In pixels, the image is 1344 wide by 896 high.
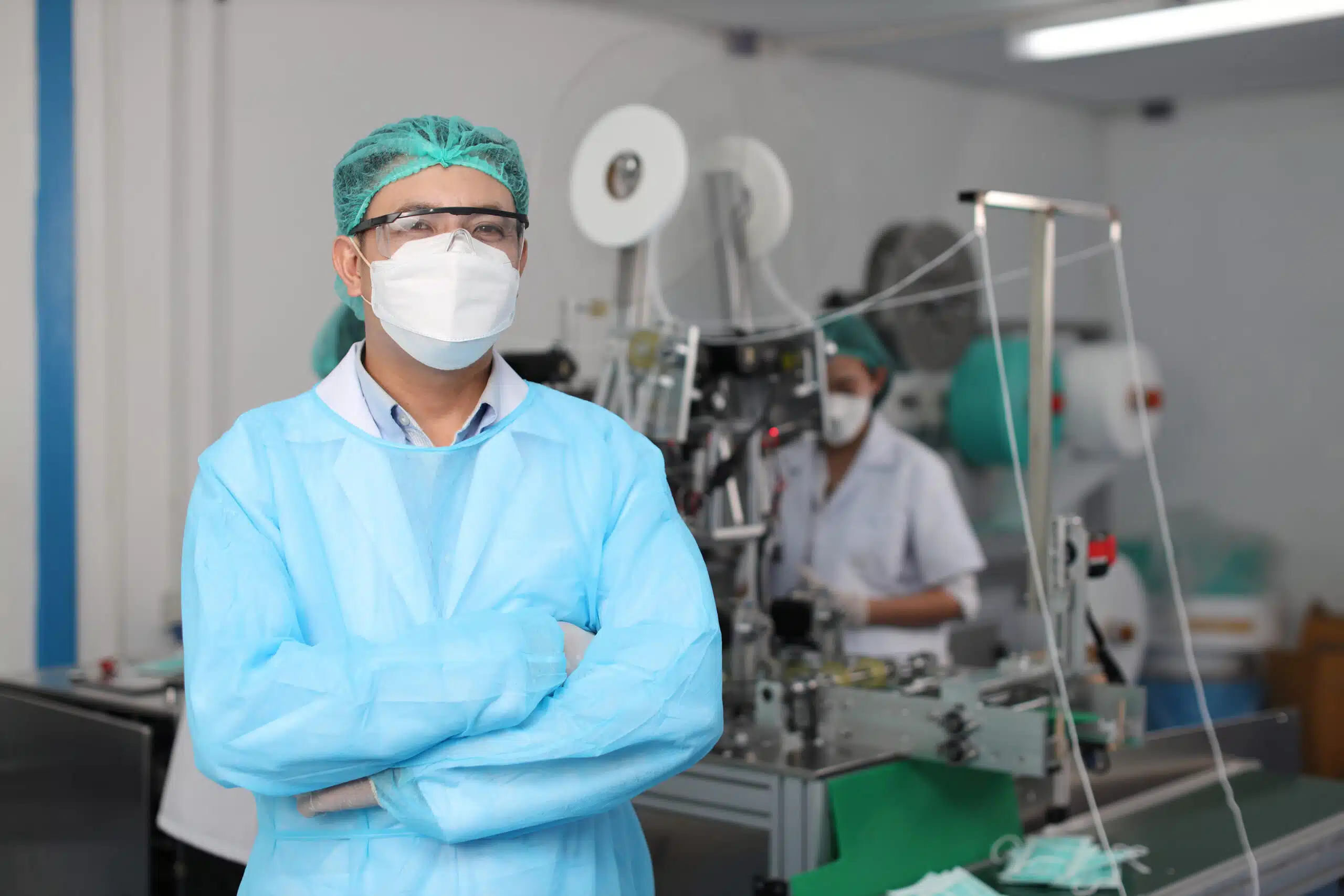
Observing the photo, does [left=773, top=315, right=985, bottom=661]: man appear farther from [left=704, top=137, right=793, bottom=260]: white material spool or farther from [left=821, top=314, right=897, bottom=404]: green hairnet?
[left=704, top=137, right=793, bottom=260]: white material spool

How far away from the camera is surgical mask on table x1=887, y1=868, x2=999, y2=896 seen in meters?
1.97

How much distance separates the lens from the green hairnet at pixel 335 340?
2037 mm

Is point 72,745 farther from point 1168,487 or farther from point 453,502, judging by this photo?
point 1168,487

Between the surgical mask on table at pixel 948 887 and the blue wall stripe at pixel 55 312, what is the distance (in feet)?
6.22

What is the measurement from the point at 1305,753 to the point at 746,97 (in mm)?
3297

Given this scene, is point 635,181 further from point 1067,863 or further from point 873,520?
point 1067,863

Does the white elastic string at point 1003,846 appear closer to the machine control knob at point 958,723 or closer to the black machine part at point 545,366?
the machine control knob at point 958,723

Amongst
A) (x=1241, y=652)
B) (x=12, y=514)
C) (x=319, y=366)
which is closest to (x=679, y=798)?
(x=319, y=366)

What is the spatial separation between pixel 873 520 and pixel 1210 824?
96 cm

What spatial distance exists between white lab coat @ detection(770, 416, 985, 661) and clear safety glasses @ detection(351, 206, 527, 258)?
171cm

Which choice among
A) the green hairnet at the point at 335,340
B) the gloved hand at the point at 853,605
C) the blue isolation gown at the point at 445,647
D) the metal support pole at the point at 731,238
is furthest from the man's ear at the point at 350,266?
the gloved hand at the point at 853,605

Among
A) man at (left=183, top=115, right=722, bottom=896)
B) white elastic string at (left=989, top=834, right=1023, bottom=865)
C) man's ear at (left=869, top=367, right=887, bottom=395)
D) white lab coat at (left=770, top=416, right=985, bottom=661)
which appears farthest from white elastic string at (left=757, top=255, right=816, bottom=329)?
man at (left=183, top=115, right=722, bottom=896)

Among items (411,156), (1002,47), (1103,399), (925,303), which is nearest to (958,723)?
(411,156)

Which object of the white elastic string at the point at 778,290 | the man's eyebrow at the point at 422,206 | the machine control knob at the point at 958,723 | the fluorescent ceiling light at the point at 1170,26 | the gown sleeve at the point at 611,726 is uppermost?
the fluorescent ceiling light at the point at 1170,26
